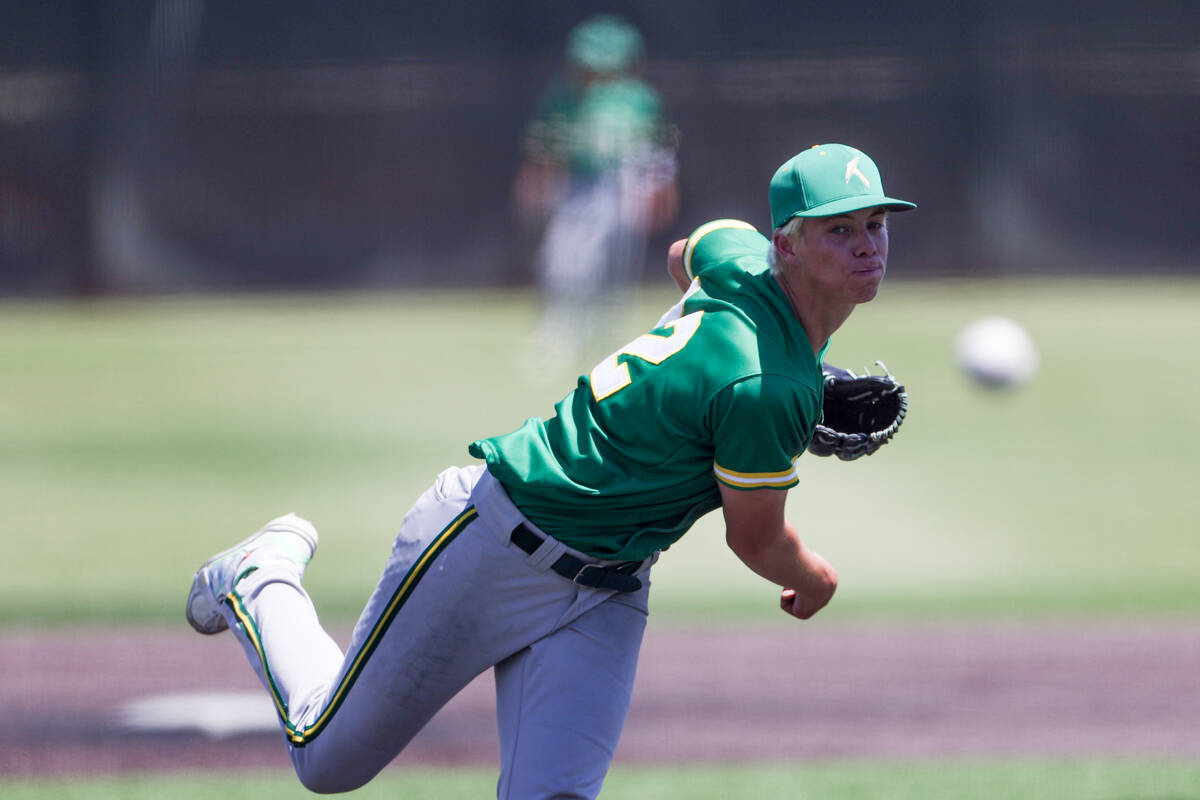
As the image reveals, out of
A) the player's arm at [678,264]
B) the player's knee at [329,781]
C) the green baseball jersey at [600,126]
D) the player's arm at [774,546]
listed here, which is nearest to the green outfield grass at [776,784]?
the player's knee at [329,781]

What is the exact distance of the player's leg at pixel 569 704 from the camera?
11.8 feet

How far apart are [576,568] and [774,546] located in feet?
1.56

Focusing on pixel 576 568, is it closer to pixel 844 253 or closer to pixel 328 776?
pixel 328 776

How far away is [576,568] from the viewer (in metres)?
3.70

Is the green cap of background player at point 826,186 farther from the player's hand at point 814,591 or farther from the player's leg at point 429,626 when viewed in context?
the player's leg at point 429,626

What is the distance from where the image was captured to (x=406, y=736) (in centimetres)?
389

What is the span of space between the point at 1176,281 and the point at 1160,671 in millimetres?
16351

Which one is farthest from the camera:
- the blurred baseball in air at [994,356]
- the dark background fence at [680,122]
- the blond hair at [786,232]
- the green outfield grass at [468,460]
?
the dark background fence at [680,122]

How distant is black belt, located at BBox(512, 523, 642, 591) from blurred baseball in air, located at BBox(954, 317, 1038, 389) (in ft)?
31.1

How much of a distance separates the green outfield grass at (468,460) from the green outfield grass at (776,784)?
192 centimetres

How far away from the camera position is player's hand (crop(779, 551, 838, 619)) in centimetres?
380

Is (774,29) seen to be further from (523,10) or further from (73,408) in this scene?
(73,408)

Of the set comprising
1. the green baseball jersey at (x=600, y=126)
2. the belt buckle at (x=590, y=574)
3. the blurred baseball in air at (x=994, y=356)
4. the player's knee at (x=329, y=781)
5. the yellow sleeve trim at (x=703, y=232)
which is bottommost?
the blurred baseball in air at (x=994, y=356)

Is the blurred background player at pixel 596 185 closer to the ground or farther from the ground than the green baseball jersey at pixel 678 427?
closer to the ground
